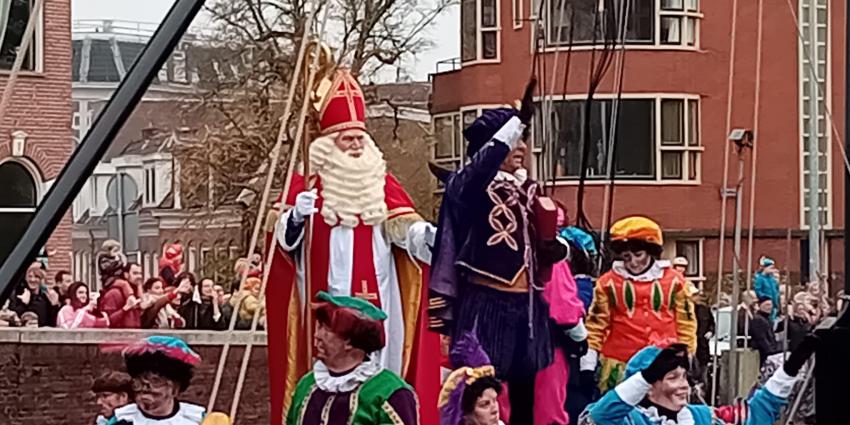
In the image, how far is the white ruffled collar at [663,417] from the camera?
5371 millimetres

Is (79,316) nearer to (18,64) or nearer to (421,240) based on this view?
(421,240)

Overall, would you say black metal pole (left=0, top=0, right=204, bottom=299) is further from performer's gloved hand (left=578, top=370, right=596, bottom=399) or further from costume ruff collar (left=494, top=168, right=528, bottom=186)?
performer's gloved hand (left=578, top=370, right=596, bottom=399)

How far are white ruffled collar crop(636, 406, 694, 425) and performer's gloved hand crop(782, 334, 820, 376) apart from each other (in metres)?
0.76

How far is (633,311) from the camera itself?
7.64m

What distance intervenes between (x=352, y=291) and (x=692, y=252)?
1951 cm

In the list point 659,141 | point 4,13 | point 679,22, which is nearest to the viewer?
point 4,13

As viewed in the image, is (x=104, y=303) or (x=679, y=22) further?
(x=679, y=22)

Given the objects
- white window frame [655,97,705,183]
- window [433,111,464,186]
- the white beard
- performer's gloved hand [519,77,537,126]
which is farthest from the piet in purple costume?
white window frame [655,97,705,183]

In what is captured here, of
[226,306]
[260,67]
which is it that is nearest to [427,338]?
[226,306]

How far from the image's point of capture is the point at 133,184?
31594 millimetres

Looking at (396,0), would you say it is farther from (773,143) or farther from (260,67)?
(773,143)

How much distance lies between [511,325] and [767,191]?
65.8 feet

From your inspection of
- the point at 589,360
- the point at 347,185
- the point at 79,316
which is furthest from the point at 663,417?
the point at 79,316

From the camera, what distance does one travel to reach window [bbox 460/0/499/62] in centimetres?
2623
